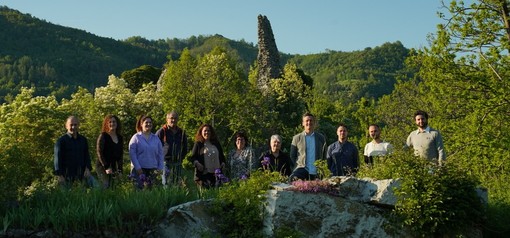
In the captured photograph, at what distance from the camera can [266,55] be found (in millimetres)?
38375

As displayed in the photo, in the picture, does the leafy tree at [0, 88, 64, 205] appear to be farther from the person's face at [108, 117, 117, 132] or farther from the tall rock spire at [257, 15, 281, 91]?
the tall rock spire at [257, 15, 281, 91]

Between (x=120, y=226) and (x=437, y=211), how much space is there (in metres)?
4.29

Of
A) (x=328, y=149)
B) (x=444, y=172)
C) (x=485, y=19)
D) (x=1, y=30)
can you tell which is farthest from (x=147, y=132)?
(x=1, y=30)

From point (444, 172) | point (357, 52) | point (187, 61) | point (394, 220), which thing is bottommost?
point (394, 220)

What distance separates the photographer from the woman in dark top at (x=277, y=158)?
10508 millimetres

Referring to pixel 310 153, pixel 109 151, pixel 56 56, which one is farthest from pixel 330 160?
pixel 56 56

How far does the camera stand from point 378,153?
10539 millimetres

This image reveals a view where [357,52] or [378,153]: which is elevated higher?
[357,52]

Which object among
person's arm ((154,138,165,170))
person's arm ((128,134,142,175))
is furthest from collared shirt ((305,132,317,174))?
person's arm ((128,134,142,175))

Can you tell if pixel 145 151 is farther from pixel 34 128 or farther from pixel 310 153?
pixel 34 128

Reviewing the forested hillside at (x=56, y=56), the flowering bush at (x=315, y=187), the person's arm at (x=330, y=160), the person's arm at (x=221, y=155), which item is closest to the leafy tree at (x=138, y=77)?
the person's arm at (x=221, y=155)

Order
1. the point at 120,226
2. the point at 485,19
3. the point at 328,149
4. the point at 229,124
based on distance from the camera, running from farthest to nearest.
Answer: the point at 229,124 < the point at 485,19 < the point at 328,149 < the point at 120,226

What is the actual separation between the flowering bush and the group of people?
0.97 meters

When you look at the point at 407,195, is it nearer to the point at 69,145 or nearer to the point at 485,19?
the point at 69,145
